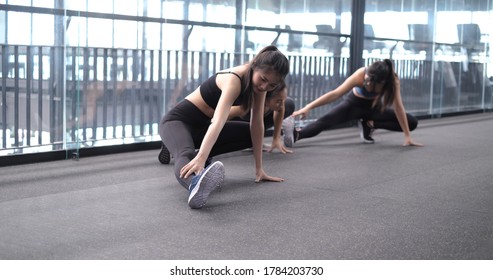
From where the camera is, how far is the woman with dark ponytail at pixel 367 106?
516cm

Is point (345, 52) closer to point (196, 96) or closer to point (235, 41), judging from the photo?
point (235, 41)

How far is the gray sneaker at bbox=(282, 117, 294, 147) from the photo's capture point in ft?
16.6

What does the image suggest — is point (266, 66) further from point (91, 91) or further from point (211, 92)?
point (91, 91)

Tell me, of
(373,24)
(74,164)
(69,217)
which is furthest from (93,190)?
(373,24)

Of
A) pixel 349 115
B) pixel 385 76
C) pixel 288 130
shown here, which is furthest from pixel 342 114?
pixel 288 130

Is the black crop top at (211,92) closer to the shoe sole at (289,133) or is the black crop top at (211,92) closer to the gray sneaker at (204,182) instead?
the gray sneaker at (204,182)

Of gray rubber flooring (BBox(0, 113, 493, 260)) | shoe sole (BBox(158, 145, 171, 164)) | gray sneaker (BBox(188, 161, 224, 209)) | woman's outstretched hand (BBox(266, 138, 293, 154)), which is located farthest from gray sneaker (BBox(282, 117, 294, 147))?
gray sneaker (BBox(188, 161, 224, 209))

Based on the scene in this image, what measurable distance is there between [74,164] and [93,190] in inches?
35.7

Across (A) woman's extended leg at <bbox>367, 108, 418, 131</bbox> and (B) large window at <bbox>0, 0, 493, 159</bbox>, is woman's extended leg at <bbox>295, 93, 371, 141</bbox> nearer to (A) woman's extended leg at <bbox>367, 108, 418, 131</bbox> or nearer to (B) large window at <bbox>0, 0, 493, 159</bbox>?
(A) woman's extended leg at <bbox>367, 108, 418, 131</bbox>

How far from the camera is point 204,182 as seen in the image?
113 inches

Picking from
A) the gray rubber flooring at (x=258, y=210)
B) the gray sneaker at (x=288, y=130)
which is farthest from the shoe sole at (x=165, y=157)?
the gray sneaker at (x=288, y=130)

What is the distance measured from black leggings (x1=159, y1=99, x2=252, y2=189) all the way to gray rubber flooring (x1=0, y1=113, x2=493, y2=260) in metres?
0.18

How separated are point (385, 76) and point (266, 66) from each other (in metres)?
2.27

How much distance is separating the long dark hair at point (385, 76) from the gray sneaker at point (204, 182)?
99.4 inches
